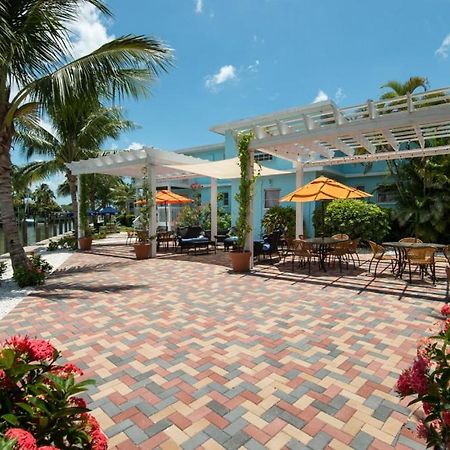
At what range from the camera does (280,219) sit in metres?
17.6

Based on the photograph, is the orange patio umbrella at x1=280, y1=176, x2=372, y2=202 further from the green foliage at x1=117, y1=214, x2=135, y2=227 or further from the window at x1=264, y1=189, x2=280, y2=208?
the green foliage at x1=117, y1=214, x2=135, y2=227

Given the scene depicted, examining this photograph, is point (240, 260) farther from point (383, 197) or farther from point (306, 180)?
point (383, 197)

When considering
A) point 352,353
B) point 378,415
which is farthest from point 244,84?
point 378,415

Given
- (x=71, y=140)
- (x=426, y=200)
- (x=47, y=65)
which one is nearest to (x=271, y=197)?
(x=426, y=200)

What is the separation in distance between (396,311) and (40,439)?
572 cm

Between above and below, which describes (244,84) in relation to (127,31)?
above

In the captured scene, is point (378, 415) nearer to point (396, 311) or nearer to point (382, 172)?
point (396, 311)

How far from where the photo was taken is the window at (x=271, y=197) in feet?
63.4

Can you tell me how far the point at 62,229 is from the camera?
1073 inches

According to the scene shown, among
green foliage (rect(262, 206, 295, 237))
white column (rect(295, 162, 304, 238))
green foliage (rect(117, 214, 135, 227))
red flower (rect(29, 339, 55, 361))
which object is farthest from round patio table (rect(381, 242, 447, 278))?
green foliage (rect(117, 214, 135, 227))

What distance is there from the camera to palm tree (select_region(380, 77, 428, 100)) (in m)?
13.7

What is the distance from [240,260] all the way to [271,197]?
36.7 feet

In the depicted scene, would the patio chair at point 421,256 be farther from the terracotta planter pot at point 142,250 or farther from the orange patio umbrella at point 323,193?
the terracotta planter pot at point 142,250

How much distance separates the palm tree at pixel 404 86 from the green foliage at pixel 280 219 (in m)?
7.31
